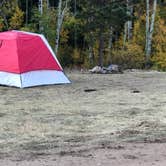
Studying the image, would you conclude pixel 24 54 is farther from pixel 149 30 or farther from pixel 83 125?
pixel 149 30

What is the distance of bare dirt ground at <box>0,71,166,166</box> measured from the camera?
639 cm

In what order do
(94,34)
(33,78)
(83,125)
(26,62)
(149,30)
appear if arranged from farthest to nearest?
1. (149,30)
2. (94,34)
3. (26,62)
4. (33,78)
5. (83,125)

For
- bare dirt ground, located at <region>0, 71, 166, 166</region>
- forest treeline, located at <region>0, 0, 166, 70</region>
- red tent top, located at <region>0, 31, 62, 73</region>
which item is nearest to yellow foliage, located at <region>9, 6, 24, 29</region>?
forest treeline, located at <region>0, 0, 166, 70</region>

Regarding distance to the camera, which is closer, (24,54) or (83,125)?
(83,125)

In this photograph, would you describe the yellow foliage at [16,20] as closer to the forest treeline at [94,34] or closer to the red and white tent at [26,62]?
the forest treeline at [94,34]

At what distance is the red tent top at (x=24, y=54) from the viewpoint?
45.4 ft

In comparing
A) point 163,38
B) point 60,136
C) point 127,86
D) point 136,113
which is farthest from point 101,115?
point 163,38

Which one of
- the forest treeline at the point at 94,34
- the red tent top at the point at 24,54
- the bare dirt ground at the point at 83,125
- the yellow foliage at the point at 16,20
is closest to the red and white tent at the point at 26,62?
the red tent top at the point at 24,54

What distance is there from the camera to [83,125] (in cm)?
857

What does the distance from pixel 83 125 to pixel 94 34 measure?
1802 cm

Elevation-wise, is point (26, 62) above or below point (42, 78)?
above

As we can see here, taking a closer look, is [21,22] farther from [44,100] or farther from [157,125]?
[157,125]

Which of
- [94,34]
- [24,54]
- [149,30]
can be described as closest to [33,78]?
[24,54]

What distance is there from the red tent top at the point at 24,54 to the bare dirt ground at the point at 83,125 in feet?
2.36
